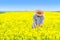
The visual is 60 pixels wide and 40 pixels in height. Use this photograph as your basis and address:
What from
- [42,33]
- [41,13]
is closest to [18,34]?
[42,33]

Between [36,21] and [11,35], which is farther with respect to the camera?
[36,21]

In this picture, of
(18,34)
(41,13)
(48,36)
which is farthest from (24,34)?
(41,13)

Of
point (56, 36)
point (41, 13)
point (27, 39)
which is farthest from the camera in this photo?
point (41, 13)

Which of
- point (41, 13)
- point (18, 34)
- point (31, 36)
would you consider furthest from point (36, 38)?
point (41, 13)

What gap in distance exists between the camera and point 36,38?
1033 centimetres

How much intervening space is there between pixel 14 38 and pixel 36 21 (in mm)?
4215

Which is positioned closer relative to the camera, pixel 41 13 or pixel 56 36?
pixel 56 36

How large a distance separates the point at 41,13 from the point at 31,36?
359 cm

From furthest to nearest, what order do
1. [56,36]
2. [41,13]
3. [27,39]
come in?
[41,13], [56,36], [27,39]

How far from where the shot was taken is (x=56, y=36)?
1074 centimetres

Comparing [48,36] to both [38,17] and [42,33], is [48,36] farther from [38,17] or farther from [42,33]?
[38,17]

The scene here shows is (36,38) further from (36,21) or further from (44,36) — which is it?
(36,21)

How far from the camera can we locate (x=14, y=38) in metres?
10.2

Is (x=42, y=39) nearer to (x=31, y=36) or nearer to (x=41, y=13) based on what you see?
(x=31, y=36)
